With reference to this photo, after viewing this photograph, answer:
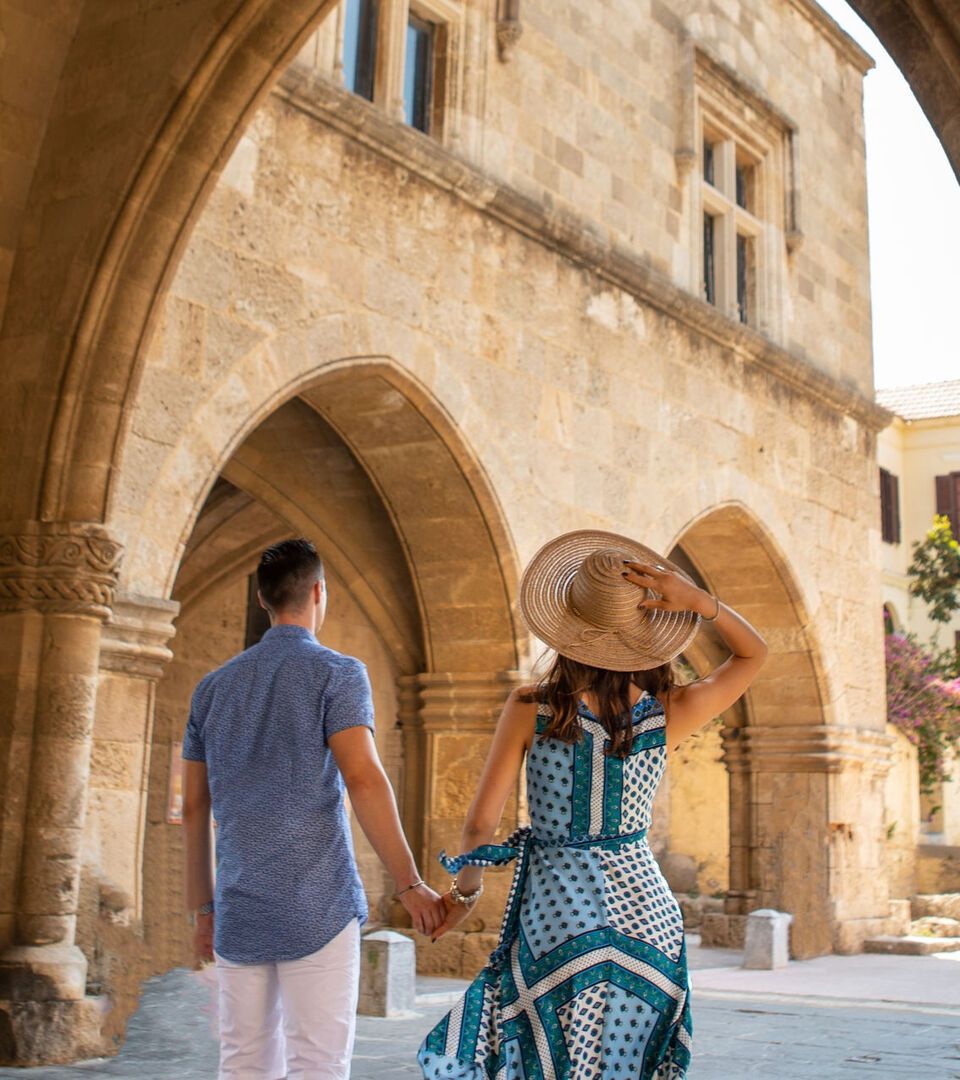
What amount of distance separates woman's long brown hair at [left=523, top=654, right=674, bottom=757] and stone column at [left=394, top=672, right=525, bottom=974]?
5.82 metres

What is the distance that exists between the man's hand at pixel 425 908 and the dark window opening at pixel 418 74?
6.44 metres

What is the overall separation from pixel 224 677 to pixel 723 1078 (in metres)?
3.25

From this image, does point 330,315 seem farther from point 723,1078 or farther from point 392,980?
point 723,1078

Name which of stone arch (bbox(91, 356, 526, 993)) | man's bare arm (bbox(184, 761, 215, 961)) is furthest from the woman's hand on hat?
stone arch (bbox(91, 356, 526, 993))

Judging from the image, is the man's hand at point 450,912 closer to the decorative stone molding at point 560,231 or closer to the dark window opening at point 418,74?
the decorative stone molding at point 560,231

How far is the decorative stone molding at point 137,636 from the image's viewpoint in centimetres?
592

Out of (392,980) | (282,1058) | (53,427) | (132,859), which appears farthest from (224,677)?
(392,980)

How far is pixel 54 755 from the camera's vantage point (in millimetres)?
5375

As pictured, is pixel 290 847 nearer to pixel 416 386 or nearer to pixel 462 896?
pixel 462 896

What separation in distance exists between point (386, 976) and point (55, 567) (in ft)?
8.04

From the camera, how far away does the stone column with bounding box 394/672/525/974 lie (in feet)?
27.7

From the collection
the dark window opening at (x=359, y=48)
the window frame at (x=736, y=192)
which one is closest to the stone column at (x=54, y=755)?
the dark window opening at (x=359, y=48)

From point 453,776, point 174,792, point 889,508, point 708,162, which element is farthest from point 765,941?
point 889,508

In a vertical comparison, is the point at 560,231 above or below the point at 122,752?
above
